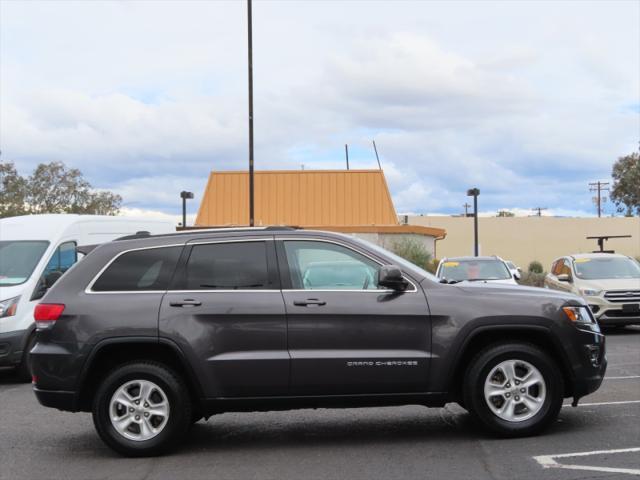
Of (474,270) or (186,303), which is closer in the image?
(186,303)

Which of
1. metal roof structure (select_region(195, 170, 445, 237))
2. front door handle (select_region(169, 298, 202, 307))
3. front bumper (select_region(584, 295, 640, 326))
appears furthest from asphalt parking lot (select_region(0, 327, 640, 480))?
metal roof structure (select_region(195, 170, 445, 237))

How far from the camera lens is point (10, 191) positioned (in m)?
42.4

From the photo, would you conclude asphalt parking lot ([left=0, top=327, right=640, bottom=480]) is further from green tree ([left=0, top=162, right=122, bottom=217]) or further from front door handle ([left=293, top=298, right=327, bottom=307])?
green tree ([left=0, top=162, right=122, bottom=217])

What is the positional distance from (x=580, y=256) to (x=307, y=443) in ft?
40.1

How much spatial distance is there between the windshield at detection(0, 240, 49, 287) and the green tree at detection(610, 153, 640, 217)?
49744mm

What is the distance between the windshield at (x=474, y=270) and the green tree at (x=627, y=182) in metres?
41.2

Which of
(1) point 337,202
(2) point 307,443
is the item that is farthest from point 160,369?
(1) point 337,202

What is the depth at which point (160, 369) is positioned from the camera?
6902mm

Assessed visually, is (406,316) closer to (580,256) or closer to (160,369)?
(160,369)

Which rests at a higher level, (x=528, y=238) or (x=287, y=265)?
(x=528, y=238)

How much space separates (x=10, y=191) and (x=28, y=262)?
32.4 m

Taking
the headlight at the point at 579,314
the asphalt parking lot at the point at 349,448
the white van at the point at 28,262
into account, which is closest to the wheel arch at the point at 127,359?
the asphalt parking lot at the point at 349,448

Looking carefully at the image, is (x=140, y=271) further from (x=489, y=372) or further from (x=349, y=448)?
(x=489, y=372)

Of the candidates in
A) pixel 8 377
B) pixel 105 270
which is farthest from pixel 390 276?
pixel 8 377
